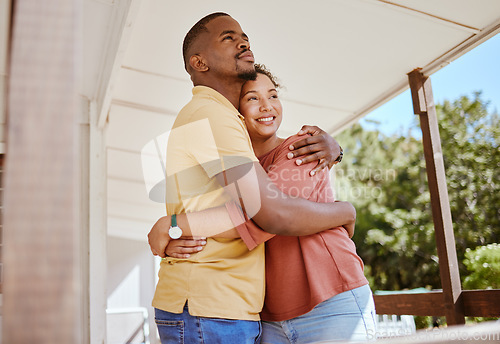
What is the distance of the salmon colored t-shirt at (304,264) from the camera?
5.58 feet

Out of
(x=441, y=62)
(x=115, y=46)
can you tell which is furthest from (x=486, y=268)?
(x=115, y=46)

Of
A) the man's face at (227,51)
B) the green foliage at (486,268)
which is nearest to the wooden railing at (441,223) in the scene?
the man's face at (227,51)

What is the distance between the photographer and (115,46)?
320 cm

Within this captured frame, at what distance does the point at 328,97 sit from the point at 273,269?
8.76 ft

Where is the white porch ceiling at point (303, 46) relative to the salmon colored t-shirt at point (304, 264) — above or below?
above

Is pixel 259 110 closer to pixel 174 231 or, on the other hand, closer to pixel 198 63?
pixel 198 63

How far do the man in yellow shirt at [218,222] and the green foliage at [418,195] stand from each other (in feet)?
55.7

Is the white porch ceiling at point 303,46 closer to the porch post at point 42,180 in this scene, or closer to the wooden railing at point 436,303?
the wooden railing at point 436,303

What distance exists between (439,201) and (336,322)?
2.53m

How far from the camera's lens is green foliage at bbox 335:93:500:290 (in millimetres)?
17203

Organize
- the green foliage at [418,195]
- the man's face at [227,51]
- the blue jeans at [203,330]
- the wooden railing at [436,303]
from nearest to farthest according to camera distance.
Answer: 1. the blue jeans at [203,330]
2. the man's face at [227,51]
3. the wooden railing at [436,303]
4. the green foliage at [418,195]

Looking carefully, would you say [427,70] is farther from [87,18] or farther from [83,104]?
[83,104]

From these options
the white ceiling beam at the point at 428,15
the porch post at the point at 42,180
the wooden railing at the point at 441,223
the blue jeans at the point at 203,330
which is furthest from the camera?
the wooden railing at the point at 441,223

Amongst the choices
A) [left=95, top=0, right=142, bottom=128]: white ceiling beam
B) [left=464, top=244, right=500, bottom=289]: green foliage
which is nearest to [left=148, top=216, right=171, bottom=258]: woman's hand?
[left=95, top=0, right=142, bottom=128]: white ceiling beam
